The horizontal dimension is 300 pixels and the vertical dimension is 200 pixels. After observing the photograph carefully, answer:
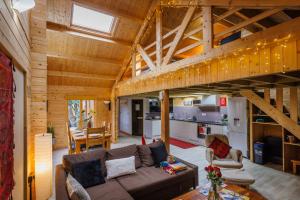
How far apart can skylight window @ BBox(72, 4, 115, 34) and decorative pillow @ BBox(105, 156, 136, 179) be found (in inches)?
151

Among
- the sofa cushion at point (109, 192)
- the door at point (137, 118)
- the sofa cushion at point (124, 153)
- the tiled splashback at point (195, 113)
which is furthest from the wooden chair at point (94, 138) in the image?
the tiled splashback at point (195, 113)

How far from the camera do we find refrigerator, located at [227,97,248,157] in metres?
5.10

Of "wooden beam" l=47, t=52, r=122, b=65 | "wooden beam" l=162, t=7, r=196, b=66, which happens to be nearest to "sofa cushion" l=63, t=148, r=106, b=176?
"wooden beam" l=162, t=7, r=196, b=66

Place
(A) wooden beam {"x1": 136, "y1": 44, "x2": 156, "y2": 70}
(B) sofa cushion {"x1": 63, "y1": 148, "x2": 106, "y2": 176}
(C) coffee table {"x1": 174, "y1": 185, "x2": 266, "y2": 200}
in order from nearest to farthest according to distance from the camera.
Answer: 1. (C) coffee table {"x1": 174, "y1": 185, "x2": 266, "y2": 200}
2. (B) sofa cushion {"x1": 63, "y1": 148, "x2": 106, "y2": 176}
3. (A) wooden beam {"x1": 136, "y1": 44, "x2": 156, "y2": 70}

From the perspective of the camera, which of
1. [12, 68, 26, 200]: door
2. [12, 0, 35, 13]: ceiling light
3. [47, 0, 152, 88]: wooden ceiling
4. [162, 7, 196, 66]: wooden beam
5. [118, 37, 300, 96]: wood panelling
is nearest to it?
[12, 0, 35, 13]: ceiling light

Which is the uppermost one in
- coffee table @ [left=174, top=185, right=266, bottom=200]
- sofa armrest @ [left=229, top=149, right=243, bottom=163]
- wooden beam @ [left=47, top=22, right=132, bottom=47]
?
wooden beam @ [left=47, top=22, right=132, bottom=47]

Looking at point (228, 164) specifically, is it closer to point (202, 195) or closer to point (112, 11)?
point (202, 195)

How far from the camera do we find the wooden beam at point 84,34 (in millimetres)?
4504

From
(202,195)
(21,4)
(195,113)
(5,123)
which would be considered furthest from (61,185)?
(195,113)

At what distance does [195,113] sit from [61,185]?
280 inches

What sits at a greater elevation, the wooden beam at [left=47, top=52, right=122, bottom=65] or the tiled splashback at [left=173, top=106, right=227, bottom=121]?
the wooden beam at [left=47, top=52, right=122, bottom=65]

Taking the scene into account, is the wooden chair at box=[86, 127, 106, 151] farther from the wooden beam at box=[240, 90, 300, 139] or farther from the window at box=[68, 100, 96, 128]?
the wooden beam at box=[240, 90, 300, 139]

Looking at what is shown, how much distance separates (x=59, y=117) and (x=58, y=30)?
11.8ft

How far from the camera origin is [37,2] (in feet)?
11.1
